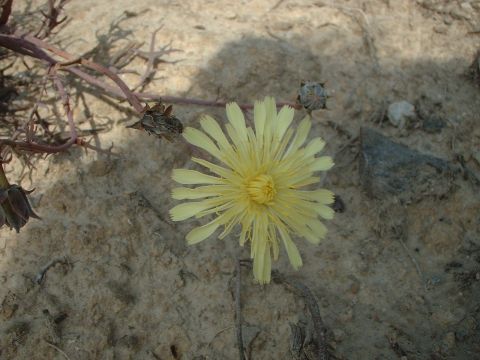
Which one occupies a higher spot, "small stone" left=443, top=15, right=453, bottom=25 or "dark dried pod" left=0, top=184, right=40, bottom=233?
"dark dried pod" left=0, top=184, right=40, bottom=233

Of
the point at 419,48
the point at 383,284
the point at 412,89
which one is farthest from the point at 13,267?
the point at 419,48

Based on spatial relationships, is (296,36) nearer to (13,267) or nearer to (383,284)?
(383,284)

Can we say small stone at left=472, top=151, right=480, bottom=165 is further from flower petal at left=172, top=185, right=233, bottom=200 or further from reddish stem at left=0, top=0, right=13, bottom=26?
reddish stem at left=0, top=0, right=13, bottom=26

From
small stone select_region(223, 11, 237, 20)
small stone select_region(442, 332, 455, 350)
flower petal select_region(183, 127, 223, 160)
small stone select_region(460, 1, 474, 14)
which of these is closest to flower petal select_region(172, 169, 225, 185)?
flower petal select_region(183, 127, 223, 160)

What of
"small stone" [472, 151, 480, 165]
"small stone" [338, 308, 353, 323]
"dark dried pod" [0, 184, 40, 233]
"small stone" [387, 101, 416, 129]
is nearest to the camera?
"dark dried pod" [0, 184, 40, 233]

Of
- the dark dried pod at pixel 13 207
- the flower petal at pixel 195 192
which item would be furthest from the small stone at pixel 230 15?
the dark dried pod at pixel 13 207

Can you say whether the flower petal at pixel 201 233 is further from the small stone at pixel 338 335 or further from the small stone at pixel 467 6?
the small stone at pixel 467 6

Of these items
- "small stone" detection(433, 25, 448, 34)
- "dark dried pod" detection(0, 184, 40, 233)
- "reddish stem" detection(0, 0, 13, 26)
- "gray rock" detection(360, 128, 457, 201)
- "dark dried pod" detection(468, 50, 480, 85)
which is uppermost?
"reddish stem" detection(0, 0, 13, 26)
